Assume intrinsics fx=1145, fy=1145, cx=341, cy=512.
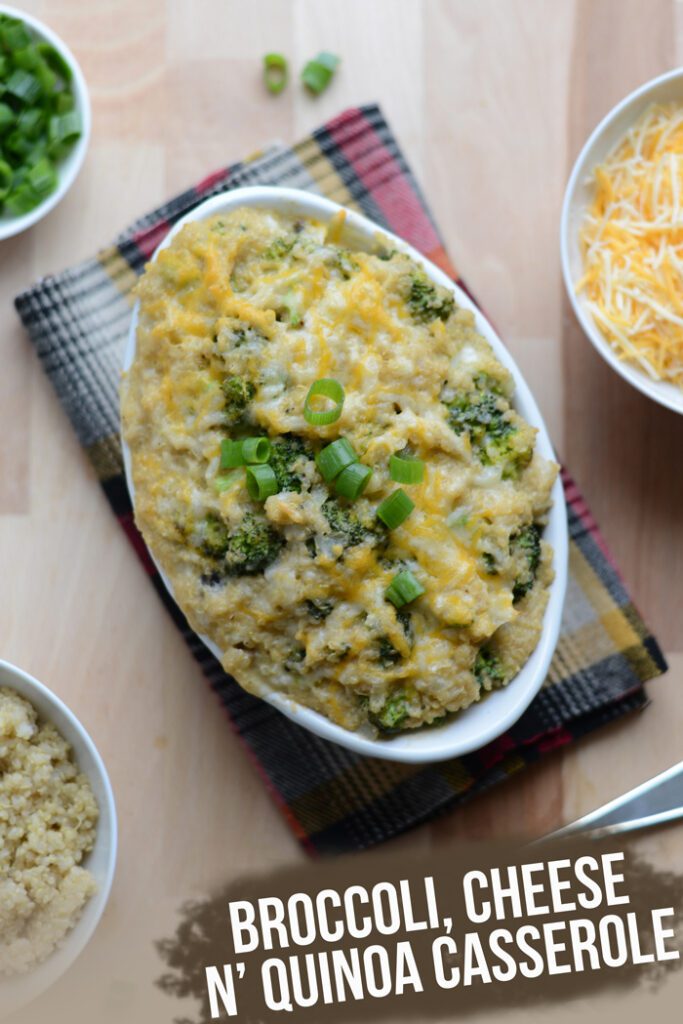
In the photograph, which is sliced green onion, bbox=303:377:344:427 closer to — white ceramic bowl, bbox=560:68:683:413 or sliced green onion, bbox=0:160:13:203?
white ceramic bowl, bbox=560:68:683:413

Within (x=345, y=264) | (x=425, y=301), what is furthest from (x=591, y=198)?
(x=345, y=264)

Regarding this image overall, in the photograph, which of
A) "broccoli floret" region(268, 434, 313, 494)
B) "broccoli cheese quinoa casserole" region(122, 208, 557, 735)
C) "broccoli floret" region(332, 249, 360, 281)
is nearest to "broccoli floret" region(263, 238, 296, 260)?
"broccoli cheese quinoa casserole" region(122, 208, 557, 735)

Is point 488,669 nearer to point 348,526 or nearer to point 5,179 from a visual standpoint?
point 348,526

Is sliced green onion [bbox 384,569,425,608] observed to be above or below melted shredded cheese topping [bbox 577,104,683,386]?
below

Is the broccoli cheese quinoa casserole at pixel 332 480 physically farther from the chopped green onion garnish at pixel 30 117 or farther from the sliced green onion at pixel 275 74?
the sliced green onion at pixel 275 74

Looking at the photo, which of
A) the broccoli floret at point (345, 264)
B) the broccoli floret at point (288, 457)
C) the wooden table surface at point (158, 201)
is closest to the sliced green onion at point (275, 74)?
the wooden table surface at point (158, 201)
